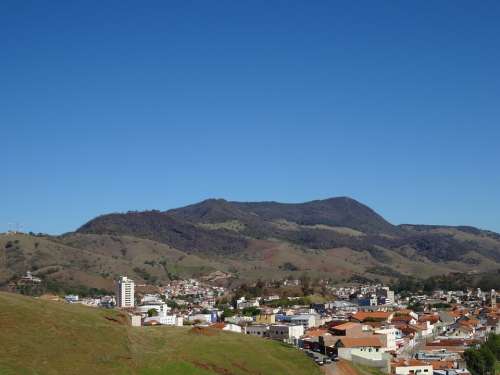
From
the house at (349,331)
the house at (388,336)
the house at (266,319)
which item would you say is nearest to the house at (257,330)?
the house at (266,319)

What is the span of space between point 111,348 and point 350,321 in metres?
57.3

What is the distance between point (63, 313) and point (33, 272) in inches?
5353

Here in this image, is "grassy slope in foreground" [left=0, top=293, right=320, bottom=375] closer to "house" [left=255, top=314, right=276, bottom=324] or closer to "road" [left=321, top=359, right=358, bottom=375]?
"road" [left=321, top=359, right=358, bottom=375]

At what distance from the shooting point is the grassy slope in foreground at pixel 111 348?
42.0 m

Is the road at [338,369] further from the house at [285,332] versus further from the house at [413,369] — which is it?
the house at [285,332]

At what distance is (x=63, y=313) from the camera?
168ft

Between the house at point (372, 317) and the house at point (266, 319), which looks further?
the house at point (266, 319)

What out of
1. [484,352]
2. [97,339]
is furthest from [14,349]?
[484,352]

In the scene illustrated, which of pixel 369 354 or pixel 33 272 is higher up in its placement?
pixel 33 272

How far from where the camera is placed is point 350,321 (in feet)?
327

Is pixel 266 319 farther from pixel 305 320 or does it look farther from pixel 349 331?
pixel 349 331

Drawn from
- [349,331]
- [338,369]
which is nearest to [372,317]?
[349,331]

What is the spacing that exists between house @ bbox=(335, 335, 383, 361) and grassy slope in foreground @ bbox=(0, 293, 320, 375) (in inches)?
418

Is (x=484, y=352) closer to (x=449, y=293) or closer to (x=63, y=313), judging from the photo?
(x=63, y=313)
